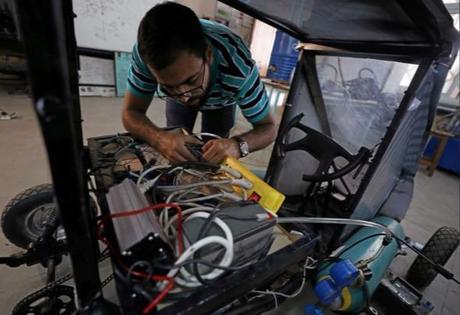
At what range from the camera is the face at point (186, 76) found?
63 centimetres

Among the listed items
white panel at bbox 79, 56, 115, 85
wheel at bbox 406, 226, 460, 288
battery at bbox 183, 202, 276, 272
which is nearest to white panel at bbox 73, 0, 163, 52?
white panel at bbox 79, 56, 115, 85

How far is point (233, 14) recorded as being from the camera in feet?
11.3

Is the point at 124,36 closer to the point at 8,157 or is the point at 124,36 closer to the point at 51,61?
the point at 8,157

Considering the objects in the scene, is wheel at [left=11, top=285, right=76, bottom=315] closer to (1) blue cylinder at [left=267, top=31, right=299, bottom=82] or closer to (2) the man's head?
(2) the man's head

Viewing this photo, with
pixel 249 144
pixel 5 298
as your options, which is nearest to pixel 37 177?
pixel 5 298

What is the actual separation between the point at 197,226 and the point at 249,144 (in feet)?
1.78

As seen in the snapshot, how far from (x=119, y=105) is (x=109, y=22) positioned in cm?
91

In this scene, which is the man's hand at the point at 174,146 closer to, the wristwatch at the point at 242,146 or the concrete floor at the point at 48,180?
the wristwatch at the point at 242,146

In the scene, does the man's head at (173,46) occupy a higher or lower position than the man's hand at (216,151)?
higher

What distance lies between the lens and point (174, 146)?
2.26 feet

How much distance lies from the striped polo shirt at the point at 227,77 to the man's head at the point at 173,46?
106mm

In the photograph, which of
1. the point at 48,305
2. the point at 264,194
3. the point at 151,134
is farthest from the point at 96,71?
the point at 264,194

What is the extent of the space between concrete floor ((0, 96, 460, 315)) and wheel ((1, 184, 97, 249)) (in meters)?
0.12

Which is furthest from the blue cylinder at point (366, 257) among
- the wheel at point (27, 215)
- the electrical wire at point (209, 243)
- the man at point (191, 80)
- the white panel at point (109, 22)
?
the white panel at point (109, 22)
